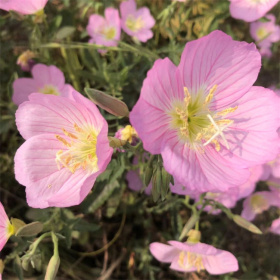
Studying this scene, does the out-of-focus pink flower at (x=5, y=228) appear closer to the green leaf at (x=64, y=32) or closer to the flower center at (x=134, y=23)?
the green leaf at (x=64, y=32)

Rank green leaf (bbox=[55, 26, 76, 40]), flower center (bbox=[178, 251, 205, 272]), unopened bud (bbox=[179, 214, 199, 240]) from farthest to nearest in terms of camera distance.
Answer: green leaf (bbox=[55, 26, 76, 40]), flower center (bbox=[178, 251, 205, 272]), unopened bud (bbox=[179, 214, 199, 240])

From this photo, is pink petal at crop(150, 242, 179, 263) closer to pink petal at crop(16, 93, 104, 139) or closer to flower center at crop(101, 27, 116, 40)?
pink petal at crop(16, 93, 104, 139)

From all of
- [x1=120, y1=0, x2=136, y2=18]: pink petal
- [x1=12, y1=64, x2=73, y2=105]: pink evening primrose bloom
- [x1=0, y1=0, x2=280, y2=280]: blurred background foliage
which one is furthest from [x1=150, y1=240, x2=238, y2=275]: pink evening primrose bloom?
[x1=120, y1=0, x2=136, y2=18]: pink petal

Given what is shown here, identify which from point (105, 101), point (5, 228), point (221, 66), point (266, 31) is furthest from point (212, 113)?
point (266, 31)

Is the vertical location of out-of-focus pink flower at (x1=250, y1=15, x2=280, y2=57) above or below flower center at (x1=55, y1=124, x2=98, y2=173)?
below

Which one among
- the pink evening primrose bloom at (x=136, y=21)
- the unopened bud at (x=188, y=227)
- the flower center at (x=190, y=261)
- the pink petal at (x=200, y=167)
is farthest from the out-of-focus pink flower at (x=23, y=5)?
the flower center at (x=190, y=261)

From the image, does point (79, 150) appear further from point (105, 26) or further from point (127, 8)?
point (127, 8)

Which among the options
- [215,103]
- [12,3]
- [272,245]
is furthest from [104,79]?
[272,245]
